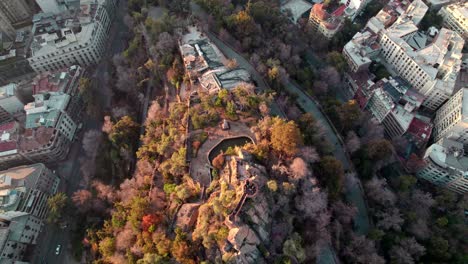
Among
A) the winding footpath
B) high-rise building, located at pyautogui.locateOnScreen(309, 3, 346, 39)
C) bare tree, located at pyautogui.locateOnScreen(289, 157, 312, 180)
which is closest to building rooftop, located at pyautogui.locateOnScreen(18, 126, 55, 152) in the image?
the winding footpath

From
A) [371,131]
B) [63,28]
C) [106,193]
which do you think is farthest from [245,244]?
[63,28]

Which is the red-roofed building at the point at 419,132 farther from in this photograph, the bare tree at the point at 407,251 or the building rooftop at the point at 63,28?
the building rooftop at the point at 63,28

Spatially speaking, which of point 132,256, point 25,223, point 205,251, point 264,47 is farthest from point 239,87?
point 25,223

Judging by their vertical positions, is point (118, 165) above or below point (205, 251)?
below

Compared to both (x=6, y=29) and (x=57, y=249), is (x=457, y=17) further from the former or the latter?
(x=6, y=29)

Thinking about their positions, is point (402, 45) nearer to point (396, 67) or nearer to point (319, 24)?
point (396, 67)

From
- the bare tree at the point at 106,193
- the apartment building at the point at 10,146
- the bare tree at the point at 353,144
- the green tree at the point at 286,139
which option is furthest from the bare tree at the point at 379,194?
the apartment building at the point at 10,146
